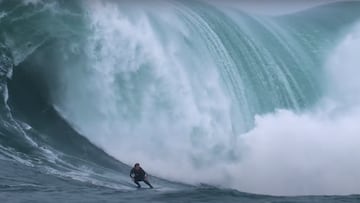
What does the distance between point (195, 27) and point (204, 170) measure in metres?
5.76

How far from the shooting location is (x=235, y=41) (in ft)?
75.1

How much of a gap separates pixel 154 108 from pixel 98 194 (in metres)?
7.03

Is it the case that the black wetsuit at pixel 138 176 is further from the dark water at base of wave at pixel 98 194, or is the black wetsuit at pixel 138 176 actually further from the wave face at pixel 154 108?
the dark water at base of wave at pixel 98 194

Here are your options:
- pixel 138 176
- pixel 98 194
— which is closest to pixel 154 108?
pixel 138 176

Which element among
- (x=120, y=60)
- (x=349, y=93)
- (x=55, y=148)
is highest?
(x=349, y=93)

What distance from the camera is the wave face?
16969 millimetres

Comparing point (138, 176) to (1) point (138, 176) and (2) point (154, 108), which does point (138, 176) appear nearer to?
(1) point (138, 176)

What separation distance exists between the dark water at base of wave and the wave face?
171 cm

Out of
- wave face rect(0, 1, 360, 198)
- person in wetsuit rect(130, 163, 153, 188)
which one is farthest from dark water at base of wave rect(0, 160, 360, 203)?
wave face rect(0, 1, 360, 198)

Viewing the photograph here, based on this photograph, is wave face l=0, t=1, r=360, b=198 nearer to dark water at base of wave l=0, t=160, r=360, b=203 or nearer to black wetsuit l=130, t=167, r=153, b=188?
black wetsuit l=130, t=167, r=153, b=188

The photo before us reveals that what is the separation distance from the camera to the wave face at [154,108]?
55.7ft

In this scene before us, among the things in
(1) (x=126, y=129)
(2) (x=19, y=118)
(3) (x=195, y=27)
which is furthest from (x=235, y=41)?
(2) (x=19, y=118)

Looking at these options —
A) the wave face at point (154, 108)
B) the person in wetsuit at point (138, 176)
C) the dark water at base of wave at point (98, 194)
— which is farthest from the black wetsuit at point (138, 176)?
the dark water at base of wave at point (98, 194)

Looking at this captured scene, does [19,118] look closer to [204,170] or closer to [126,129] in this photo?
[126,129]
